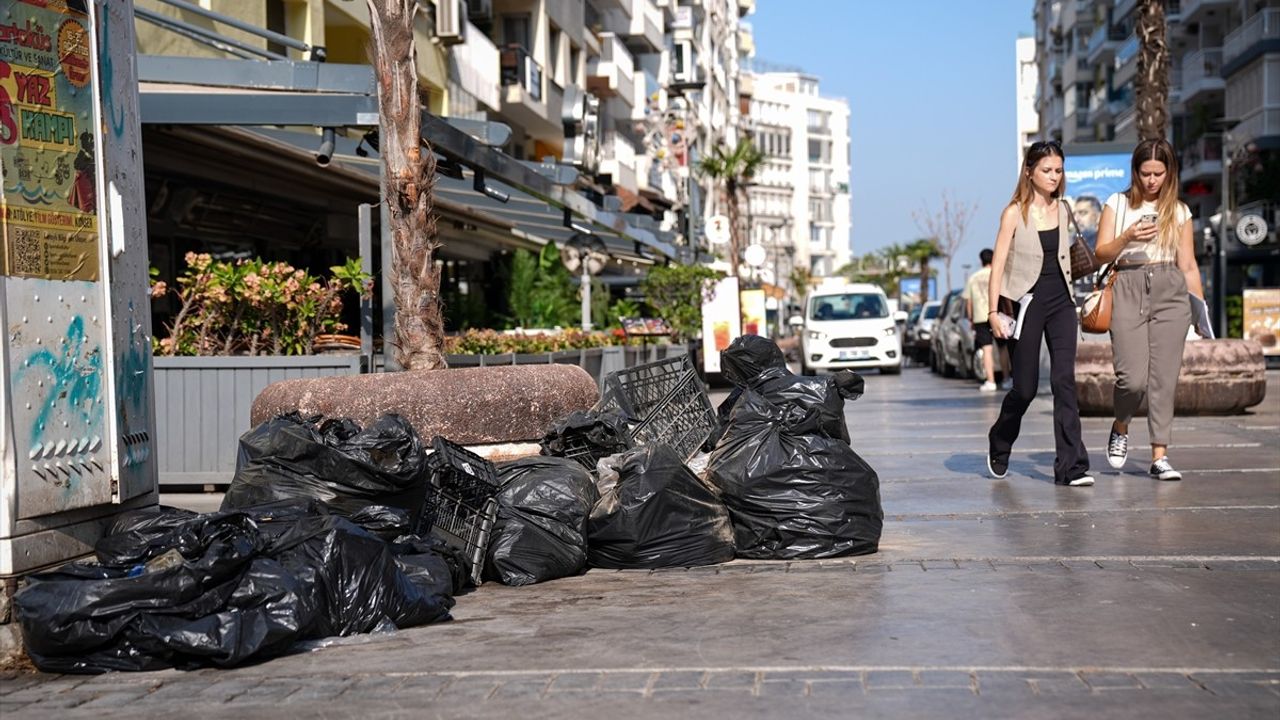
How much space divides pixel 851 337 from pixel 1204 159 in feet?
121

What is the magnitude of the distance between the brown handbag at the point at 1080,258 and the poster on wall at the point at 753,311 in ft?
76.4

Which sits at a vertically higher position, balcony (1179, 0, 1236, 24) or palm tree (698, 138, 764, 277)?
balcony (1179, 0, 1236, 24)

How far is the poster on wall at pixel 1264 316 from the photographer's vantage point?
110 ft

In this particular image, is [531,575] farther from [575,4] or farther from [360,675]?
[575,4]

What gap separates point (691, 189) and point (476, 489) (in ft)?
115

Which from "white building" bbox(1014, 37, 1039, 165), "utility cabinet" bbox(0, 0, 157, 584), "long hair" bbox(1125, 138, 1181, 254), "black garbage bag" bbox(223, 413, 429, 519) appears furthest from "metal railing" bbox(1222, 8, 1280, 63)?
"white building" bbox(1014, 37, 1039, 165)

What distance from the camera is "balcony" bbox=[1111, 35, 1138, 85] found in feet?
246

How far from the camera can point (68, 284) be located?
18.1 ft

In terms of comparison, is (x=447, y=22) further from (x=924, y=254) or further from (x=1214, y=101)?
(x=924, y=254)

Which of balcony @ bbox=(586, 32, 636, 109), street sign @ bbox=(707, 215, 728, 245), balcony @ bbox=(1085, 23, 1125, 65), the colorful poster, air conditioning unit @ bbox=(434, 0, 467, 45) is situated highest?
balcony @ bbox=(1085, 23, 1125, 65)

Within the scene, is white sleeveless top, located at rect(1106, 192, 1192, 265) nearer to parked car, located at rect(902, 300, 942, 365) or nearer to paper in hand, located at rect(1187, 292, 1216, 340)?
paper in hand, located at rect(1187, 292, 1216, 340)

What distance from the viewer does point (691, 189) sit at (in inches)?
1631

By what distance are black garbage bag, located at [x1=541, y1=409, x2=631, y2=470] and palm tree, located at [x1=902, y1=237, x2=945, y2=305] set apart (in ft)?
374

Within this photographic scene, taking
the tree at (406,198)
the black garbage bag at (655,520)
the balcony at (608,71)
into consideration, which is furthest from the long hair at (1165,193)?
the balcony at (608,71)
